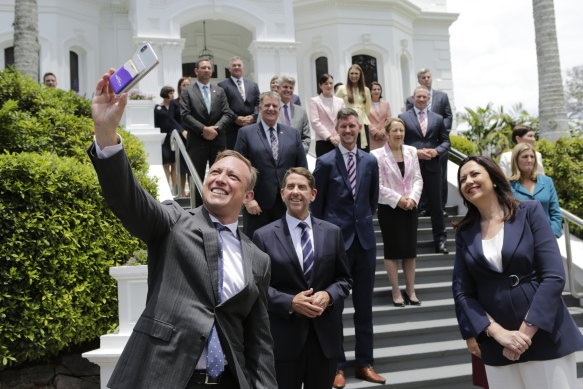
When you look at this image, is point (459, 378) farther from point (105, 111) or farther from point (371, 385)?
point (105, 111)

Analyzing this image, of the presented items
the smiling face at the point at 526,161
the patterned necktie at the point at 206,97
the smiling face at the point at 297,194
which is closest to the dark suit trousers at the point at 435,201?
→ the smiling face at the point at 526,161

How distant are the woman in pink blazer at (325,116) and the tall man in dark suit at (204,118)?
4.39 feet

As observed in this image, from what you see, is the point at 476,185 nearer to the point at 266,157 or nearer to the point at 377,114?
the point at 266,157

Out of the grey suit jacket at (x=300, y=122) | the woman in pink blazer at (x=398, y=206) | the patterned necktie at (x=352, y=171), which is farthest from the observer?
the grey suit jacket at (x=300, y=122)

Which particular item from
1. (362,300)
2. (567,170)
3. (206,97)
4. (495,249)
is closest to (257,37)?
(206,97)

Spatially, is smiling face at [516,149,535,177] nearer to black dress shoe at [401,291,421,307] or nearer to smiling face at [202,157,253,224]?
black dress shoe at [401,291,421,307]

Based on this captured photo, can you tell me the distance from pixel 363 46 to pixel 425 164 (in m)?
13.7

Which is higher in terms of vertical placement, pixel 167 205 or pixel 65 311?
pixel 167 205

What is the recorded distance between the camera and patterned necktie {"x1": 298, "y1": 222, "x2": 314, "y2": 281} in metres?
4.44

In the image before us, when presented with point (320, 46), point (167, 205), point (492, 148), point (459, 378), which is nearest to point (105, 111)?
point (167, 205)

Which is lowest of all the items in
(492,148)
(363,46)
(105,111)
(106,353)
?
(106,353)

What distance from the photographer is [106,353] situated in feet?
16.4

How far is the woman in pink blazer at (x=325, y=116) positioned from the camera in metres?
8.48

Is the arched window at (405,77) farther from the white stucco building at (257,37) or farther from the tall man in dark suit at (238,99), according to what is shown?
the tall man in dark suit at (238,99)
